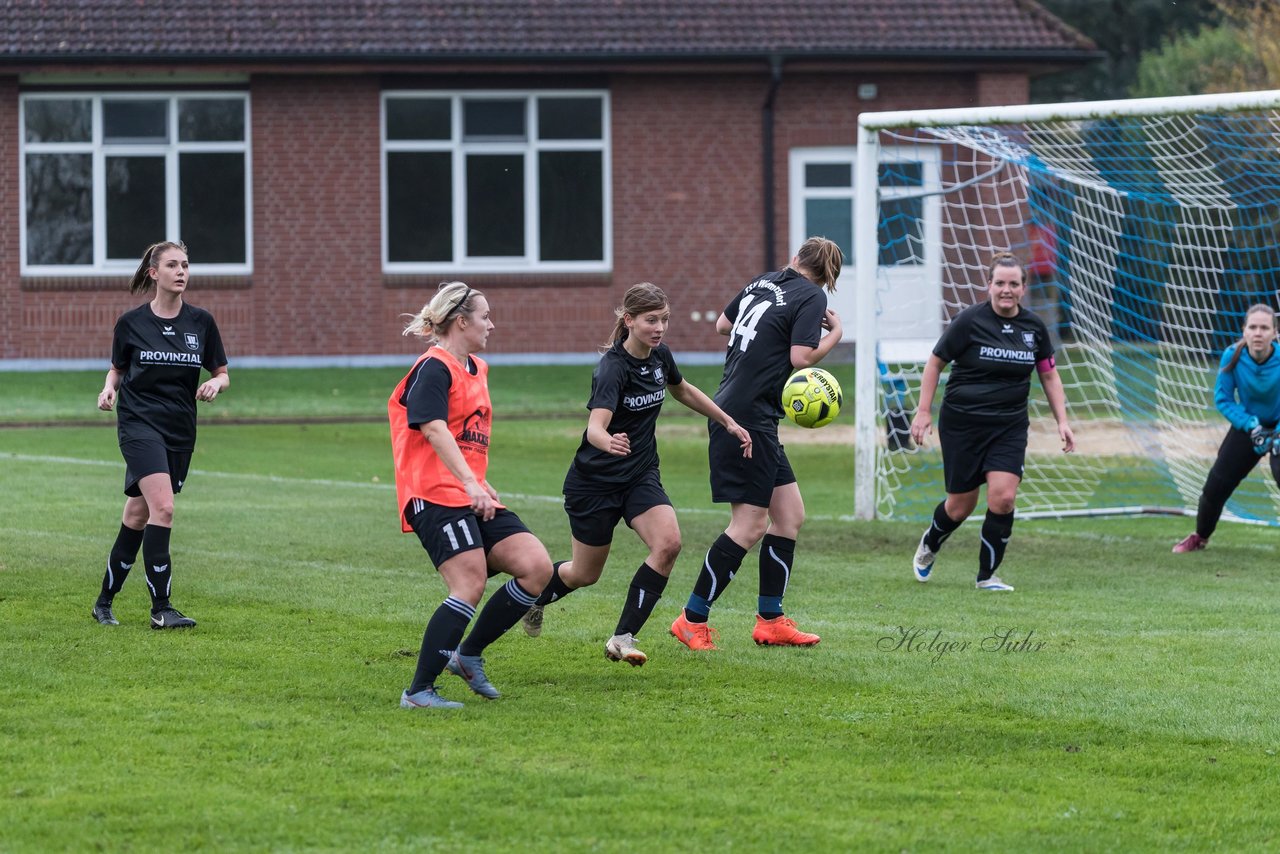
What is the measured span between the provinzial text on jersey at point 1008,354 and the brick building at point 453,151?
607 inches

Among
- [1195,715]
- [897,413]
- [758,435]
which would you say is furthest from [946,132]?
[1195,715]

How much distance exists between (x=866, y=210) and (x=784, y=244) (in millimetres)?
12717

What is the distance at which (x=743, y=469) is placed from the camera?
7.90 m

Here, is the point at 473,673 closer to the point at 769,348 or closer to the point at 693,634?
the point at 693,634

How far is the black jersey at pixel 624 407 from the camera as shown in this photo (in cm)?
716

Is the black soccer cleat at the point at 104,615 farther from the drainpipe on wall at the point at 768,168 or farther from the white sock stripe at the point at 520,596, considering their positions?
the drainpipe on wall at the point at 768,168

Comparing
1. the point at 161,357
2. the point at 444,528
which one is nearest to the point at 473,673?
the point at 444,528

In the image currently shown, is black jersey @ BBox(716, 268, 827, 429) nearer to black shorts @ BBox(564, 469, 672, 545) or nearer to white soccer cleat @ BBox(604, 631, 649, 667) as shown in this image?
black shorts @ BBox(564, 469, 672, 545)

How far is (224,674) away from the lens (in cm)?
716

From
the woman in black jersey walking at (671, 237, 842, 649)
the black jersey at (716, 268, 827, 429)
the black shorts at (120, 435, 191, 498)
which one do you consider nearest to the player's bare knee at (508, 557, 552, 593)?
the woman in black jersey walking at (671, 237, 842, 649)

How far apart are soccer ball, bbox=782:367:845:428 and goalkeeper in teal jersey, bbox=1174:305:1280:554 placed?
13.3ft

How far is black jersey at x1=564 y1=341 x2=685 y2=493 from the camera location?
7156 millimetres

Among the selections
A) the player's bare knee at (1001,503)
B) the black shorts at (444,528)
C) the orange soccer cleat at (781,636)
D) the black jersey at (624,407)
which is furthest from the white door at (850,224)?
the black shorts at (444,528)

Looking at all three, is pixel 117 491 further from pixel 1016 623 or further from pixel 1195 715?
pixel 1195 715
